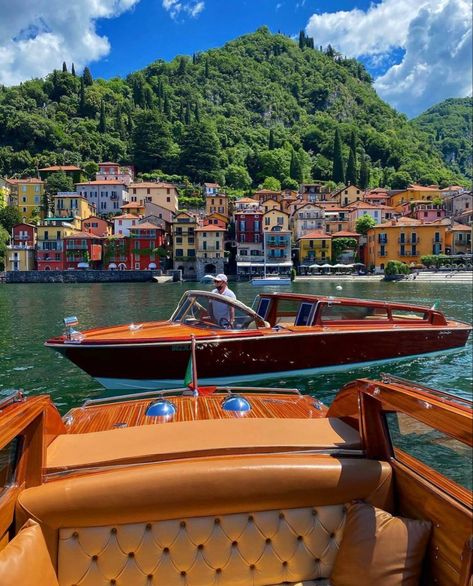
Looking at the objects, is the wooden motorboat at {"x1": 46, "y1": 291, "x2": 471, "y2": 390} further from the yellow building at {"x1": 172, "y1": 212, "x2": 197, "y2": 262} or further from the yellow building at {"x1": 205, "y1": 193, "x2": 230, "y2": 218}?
the yellow building at {"x1": 205, "y1": 193, "x2": 230, "y2": 218}

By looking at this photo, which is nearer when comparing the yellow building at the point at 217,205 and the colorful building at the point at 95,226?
the colorful building at the point at 95,226

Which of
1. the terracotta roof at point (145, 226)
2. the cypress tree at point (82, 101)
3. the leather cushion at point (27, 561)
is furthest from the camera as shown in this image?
the cypress tree at point (82, 101)

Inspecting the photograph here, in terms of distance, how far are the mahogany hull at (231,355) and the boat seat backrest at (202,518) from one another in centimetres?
700

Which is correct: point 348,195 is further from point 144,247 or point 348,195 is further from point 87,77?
point 87,77

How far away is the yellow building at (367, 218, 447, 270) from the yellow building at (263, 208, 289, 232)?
48.7 feet

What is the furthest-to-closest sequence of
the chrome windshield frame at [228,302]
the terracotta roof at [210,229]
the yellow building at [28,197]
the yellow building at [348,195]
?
the yellow building at [348,195], the yellow building at [28,197], the terracotta roof at [210,229], the chrome windshield frame at [228,302]

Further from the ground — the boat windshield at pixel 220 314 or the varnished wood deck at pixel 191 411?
the boat windshield at pixel 220 314

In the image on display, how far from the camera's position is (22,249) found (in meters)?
78.8

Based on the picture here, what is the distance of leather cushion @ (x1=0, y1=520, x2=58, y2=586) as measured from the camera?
2393 mm

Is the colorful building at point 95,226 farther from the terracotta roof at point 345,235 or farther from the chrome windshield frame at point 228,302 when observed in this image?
the chrome windshield frame at point 228,302

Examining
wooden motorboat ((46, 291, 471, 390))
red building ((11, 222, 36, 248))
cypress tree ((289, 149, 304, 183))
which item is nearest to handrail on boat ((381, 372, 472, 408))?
wooden motorboat ((46, 291, 471, 390))

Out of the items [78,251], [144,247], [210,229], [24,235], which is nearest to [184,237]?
[210,229]

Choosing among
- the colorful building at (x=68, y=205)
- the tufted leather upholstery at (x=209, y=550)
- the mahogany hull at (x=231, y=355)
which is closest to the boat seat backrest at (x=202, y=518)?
the tufted leather upholstery at (x=209, y=550)

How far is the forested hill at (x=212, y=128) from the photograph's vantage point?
382 feet
